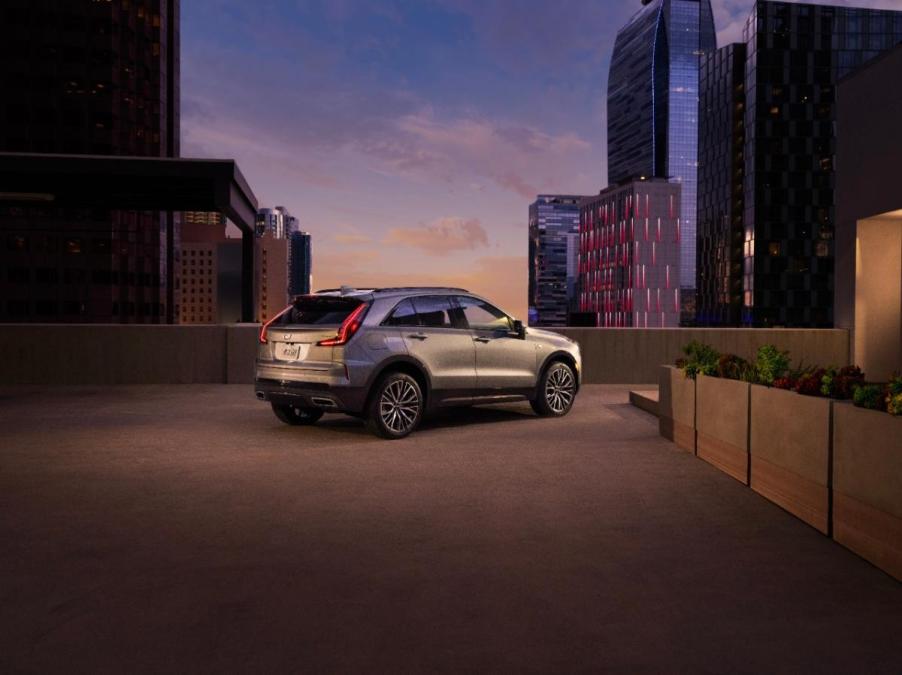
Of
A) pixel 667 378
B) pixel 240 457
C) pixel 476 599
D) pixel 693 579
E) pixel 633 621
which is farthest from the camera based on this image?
pixel 667 378

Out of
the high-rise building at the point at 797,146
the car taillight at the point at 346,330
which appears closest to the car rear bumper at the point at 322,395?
→ the car taillight at the point at 346,330

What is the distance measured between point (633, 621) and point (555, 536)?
1689 millimetres

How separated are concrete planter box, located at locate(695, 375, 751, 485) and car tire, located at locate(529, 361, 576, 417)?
3705 millimetres

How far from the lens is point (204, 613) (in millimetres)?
4348

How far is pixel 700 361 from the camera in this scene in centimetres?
945

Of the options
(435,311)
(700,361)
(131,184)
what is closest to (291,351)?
(435,311)

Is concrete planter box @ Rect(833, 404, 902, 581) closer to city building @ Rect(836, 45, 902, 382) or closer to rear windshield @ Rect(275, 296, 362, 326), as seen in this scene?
rear windshield @ Rect(275, 296, 362, 326)

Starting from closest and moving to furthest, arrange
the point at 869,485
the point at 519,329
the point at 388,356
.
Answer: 1. the point at 869,485
2. the point at 388,356
3. the point at 519,329

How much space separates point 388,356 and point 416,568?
18.1ft

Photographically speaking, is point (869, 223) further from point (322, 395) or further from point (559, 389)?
point (322, 395)

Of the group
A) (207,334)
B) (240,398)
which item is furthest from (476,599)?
(207,334)

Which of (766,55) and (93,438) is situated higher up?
(766,55)

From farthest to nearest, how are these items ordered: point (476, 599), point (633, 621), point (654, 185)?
point (654, 185) → point (476, 599) → point (633, 621)

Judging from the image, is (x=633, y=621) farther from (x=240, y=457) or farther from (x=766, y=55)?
(x=766, y=55)
